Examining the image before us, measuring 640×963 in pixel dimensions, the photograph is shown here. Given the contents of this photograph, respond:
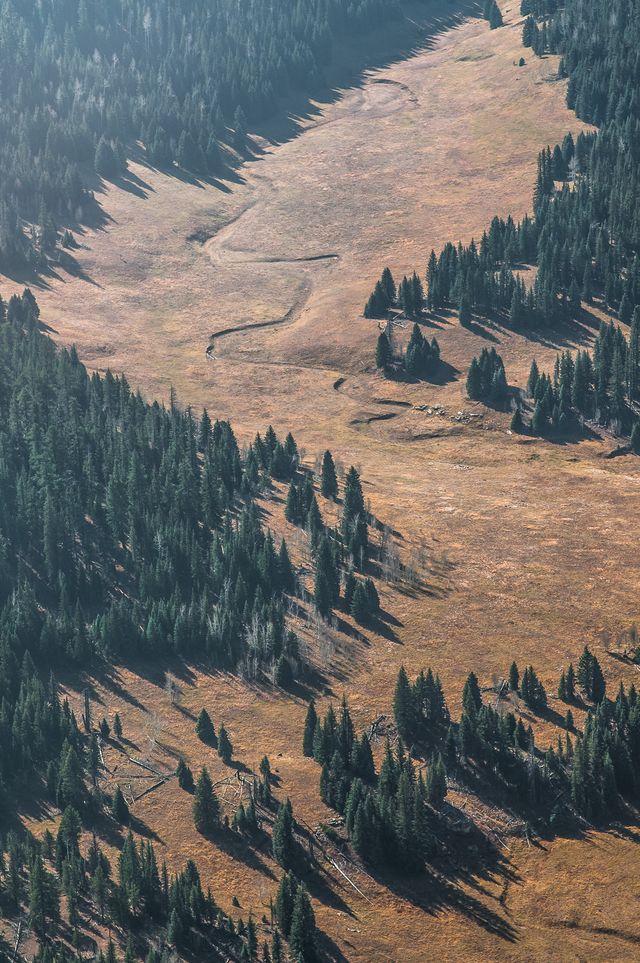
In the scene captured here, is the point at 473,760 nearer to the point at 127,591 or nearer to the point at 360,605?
the point at 360,605

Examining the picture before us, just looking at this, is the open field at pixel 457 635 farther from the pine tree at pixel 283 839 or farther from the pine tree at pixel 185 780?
the pine tree at pixel 283 839

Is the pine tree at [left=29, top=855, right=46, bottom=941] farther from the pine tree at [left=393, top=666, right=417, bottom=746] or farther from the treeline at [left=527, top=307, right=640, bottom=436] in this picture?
the treeline at [left=527, top=307, right=640, bottom=436]

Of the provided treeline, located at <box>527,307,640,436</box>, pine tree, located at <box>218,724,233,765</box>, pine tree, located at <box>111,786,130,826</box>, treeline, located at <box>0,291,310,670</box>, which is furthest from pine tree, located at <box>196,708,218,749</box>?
treeline, located at <box>527,307,640,436</box>

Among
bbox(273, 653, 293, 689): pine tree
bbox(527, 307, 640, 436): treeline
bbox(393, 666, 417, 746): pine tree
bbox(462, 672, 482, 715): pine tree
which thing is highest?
bbox(527, 307, 640, 436): treeline

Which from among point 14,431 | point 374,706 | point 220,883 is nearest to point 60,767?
point 220,883

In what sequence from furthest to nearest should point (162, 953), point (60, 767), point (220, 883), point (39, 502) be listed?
point (39, 502)
point (60, 767)
point (220, 883)
point (162, 953)

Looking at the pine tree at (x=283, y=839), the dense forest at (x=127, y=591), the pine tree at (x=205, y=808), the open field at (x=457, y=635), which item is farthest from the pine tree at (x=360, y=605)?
the pine tree at (x=283, y=839)

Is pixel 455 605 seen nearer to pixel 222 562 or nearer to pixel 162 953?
pixel 222 562

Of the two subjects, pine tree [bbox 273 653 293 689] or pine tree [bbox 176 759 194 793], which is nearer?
pine tree [bbox 176 759 194 793]
